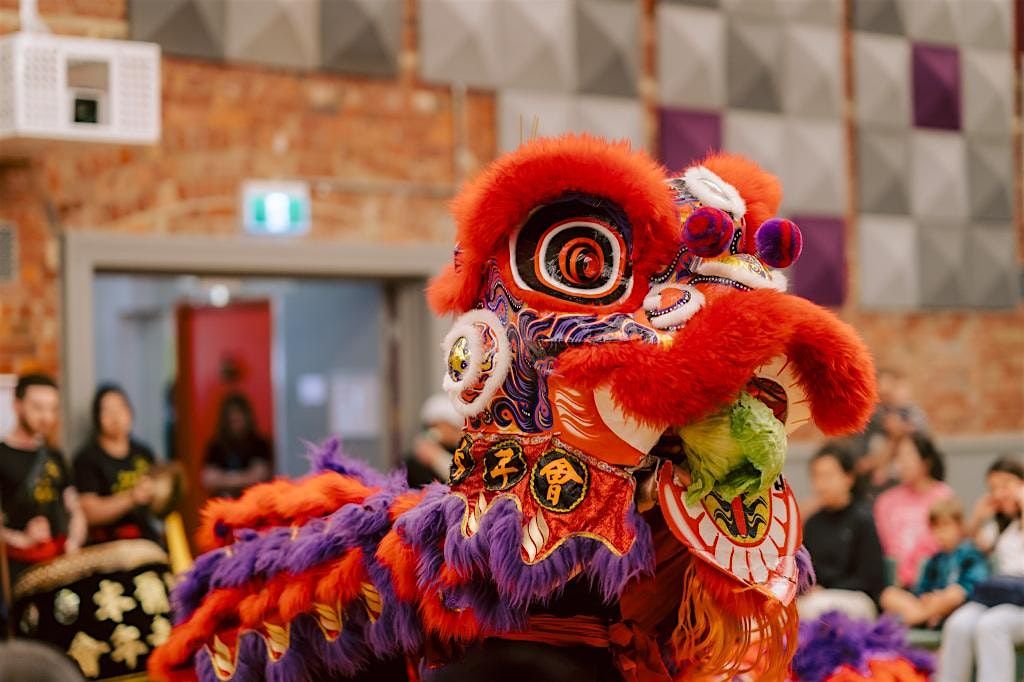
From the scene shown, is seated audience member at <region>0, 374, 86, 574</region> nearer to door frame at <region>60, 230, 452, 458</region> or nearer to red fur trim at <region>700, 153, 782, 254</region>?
door frame at <region>60, 230, 452, 458</region>

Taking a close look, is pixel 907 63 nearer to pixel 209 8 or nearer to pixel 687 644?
pixel 209 8

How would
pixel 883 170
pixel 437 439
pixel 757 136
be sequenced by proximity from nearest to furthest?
pixel 437 439
pixel 757 136
pixel 883 170

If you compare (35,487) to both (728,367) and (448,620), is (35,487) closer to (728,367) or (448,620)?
(448,620)

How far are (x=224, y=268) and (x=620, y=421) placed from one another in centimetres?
501

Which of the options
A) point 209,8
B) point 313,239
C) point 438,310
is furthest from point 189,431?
point 438,310

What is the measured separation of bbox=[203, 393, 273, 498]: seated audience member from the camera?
8.62 meters

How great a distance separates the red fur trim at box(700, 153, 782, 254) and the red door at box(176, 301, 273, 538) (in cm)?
741

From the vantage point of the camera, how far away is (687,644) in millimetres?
2127

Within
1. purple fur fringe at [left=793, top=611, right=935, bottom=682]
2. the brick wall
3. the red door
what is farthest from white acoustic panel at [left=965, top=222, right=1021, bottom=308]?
purple fur fringe at [left=793, top=611, right=935, bottom=682]

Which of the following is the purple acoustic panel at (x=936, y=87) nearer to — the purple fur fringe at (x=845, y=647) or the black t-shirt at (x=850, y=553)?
the black t-shirt at (x=850, y=553)

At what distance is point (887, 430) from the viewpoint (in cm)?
714

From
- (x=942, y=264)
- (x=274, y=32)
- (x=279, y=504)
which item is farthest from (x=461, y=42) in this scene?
(x=279, y=504)

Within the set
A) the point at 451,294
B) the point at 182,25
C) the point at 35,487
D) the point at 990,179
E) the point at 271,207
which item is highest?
the point at 182,25

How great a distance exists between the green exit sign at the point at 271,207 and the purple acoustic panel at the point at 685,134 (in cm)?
214
